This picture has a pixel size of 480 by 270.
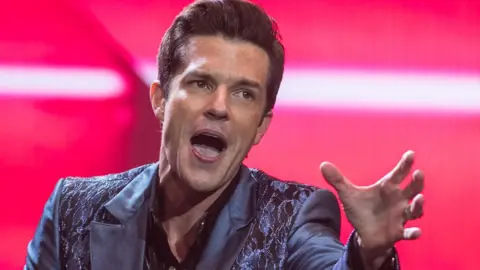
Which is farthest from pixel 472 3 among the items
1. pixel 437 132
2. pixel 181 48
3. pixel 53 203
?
pixel 53 203

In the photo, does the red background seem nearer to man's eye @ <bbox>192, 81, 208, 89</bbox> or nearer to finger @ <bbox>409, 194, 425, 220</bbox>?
man's eye @ <bbox>192, 81, 208, 89</bbox>

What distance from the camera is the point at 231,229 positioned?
1.66 m

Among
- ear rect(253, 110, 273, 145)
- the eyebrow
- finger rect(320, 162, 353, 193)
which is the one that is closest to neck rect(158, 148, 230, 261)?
ear rect(253, 110, 273, 145)

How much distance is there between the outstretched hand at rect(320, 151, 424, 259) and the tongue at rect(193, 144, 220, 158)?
20.4 inches

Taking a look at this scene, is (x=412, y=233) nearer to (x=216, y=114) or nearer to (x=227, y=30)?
(x=216, y=114)

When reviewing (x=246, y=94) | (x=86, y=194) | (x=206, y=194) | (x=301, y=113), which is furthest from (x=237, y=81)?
(x=301, y=113)

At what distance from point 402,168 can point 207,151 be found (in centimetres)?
64

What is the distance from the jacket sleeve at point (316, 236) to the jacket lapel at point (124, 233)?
13.8 inches

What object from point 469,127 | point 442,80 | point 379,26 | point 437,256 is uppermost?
point 379,26

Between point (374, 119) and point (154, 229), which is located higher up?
point (374, 119)

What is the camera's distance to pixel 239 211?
1683 millimetres

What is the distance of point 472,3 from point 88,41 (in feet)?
4.14

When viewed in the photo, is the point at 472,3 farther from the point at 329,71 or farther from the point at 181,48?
the point at 181,48

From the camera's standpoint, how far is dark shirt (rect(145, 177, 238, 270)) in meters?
1.63
